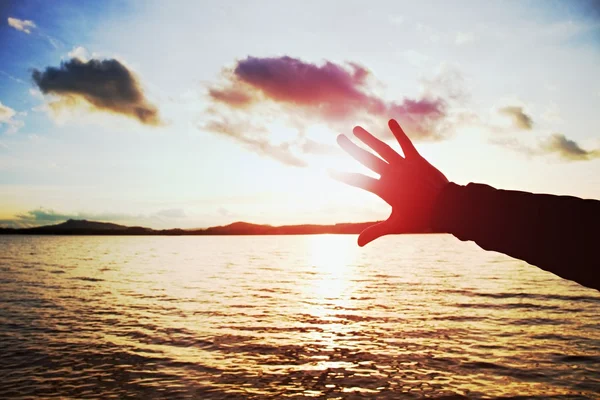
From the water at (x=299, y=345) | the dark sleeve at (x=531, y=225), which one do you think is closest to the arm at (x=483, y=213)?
the dark sleeve at (x=531, y=225)

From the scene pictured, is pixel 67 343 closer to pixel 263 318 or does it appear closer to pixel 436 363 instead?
pixel 263 318

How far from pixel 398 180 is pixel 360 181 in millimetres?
250

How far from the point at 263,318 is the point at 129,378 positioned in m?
9.04

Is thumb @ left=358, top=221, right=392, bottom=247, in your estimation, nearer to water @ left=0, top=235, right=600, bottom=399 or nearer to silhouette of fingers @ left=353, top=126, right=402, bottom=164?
silhouette of fingers @ left=353, top=126, right=402, bottom=164

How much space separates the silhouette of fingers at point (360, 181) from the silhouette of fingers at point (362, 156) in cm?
9

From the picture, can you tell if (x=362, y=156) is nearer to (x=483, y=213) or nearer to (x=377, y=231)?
(x=377, y=231)

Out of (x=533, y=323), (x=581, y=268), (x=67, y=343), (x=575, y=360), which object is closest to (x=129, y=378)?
(x=67, y=343)

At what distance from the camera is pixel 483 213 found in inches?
98.4

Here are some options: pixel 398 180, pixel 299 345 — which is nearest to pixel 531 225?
pixel 398 180

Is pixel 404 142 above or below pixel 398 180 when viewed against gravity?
above

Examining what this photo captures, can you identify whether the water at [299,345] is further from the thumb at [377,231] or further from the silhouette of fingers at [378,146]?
the silhouette of fingers at [378,146]

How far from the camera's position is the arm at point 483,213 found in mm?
2074

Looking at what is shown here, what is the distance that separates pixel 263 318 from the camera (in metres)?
20.1

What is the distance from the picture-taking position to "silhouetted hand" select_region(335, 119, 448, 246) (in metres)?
2.61
